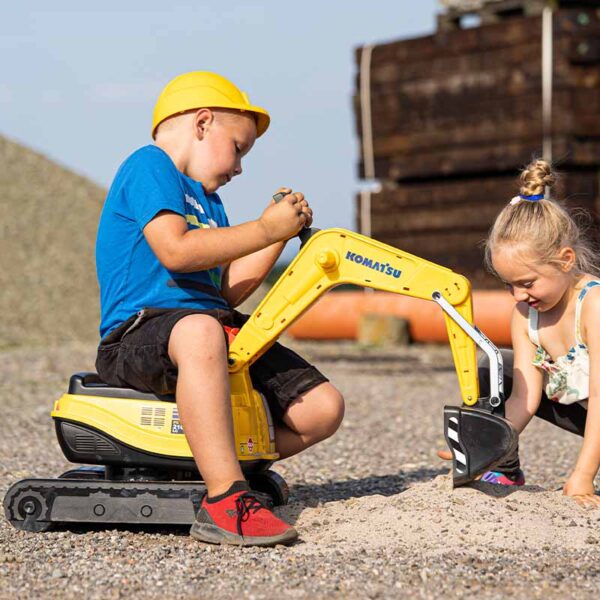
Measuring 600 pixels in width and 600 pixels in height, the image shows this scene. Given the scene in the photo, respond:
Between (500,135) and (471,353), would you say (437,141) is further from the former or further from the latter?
(471,353)

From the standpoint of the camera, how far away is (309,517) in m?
3.59

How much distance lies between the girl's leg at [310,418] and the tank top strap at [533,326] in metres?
0.77

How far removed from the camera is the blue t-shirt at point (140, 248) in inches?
137

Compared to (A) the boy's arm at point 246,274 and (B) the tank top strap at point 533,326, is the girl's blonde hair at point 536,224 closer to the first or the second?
(B) the tank top strap at point 533,326

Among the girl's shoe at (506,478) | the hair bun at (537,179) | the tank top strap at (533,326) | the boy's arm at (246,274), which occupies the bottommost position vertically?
the girl's shoe at (506,478)

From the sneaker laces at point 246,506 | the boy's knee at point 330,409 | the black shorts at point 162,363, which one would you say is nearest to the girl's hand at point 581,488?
the boy's knee at point 330,409

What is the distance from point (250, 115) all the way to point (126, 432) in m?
1.18

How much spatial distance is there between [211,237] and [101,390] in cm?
64

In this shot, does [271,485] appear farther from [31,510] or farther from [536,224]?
[536,224]

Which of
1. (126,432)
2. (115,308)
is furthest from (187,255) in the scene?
(126,432)

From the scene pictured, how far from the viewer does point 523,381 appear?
4004 millimetres

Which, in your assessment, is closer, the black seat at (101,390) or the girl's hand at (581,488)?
the black seat at (101,390)

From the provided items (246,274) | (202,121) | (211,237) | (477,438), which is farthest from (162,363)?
(477,438)

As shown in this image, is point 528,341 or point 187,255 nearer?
point 187,255
